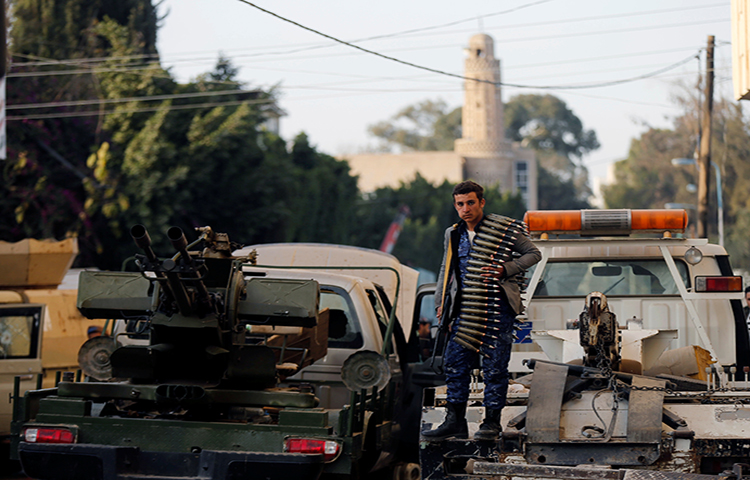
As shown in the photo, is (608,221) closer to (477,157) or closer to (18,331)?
(18,331)

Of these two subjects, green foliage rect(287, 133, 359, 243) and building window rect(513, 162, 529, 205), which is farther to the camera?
building window rect(513, 162, 529, 205)

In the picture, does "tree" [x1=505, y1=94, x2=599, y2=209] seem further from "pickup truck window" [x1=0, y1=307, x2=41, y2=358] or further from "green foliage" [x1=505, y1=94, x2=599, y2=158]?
"pickup truck window" [x1=0, y1=307, x2=41, y2=358]

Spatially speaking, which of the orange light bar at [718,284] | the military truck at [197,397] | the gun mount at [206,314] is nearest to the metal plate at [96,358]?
the military truck at [197,397]

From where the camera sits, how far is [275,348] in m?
7.34

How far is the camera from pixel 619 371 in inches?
269

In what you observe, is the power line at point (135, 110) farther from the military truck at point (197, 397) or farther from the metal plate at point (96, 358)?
the military truck at point (197, 397)

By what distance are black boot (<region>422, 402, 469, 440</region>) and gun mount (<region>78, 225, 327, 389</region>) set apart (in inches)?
42.0

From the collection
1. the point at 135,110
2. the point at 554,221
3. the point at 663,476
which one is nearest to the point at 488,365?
the point at 663,476

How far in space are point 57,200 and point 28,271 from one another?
1416 centimetres

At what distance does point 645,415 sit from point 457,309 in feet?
4.43

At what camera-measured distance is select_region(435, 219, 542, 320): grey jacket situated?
634 centimetres

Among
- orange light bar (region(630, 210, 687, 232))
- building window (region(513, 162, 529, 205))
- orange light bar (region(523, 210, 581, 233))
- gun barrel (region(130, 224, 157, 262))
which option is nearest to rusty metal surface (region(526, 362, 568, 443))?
orange light bar (region(523, 210, 581, 233))

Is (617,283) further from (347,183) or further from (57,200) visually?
(347,183)

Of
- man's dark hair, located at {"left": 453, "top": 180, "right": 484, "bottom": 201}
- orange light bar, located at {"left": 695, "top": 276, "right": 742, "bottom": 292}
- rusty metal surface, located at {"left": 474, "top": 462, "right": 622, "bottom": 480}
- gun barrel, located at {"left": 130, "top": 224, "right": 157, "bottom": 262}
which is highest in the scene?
man's dark hair, located at {"left": 453, "top": 180, "right": 484, "bottom": 201}
